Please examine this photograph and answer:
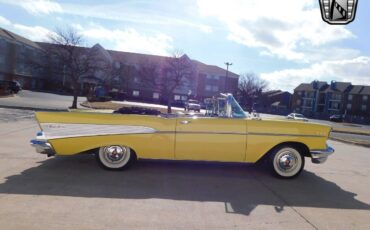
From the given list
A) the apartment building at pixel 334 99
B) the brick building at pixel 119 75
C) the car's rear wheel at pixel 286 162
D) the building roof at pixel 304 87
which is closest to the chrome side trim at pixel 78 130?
the car's rear wheel at pixel 286 162

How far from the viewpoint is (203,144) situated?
6.14 meters

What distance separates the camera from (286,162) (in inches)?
253

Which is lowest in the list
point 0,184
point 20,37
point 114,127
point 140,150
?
point 0,184

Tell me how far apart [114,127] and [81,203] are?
74.1 inches

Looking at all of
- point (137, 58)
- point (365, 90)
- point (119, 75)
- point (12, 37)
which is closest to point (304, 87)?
point (365, 90)

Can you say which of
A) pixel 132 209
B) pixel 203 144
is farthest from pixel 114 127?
pixel 132 209

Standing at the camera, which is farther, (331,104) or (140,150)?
(331,104)

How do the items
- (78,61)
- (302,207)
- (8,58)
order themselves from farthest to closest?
(8,58), (78,61), (302,207)

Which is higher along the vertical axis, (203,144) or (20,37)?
(20,37)

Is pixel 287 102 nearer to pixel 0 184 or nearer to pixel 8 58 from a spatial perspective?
pixel 8 58

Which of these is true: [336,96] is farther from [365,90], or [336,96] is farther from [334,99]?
[365,90]

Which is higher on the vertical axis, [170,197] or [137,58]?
[137,58]

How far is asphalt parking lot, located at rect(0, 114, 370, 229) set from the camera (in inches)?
157

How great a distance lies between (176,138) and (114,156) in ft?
3.85
